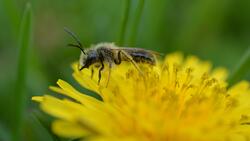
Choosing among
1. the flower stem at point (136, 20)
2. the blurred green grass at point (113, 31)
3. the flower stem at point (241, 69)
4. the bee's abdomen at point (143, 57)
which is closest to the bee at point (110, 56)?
the bee's abdomen at point (143, 57)

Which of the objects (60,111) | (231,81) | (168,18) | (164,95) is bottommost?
(60,111)

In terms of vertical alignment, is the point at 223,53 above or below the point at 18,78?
above

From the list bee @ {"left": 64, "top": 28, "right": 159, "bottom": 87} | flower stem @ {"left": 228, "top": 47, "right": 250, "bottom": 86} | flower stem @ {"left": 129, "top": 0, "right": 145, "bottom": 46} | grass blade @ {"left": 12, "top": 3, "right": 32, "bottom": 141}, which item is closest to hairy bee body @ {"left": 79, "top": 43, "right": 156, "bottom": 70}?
bee @ {"left": 64, "top": 28, "right": 159, "bottom": 87}

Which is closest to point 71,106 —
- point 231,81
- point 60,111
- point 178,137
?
point 60,111

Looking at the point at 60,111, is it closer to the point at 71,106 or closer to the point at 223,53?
the point at 71,106

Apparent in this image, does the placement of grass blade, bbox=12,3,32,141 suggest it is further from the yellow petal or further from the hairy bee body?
the yellow petal

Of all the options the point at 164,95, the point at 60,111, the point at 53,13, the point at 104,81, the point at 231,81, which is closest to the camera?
the point at 60,111

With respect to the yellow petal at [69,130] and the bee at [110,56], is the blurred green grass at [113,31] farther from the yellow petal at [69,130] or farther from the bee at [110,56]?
the yellow petal at [69,130]

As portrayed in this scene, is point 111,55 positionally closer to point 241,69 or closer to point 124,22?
point 124,22
